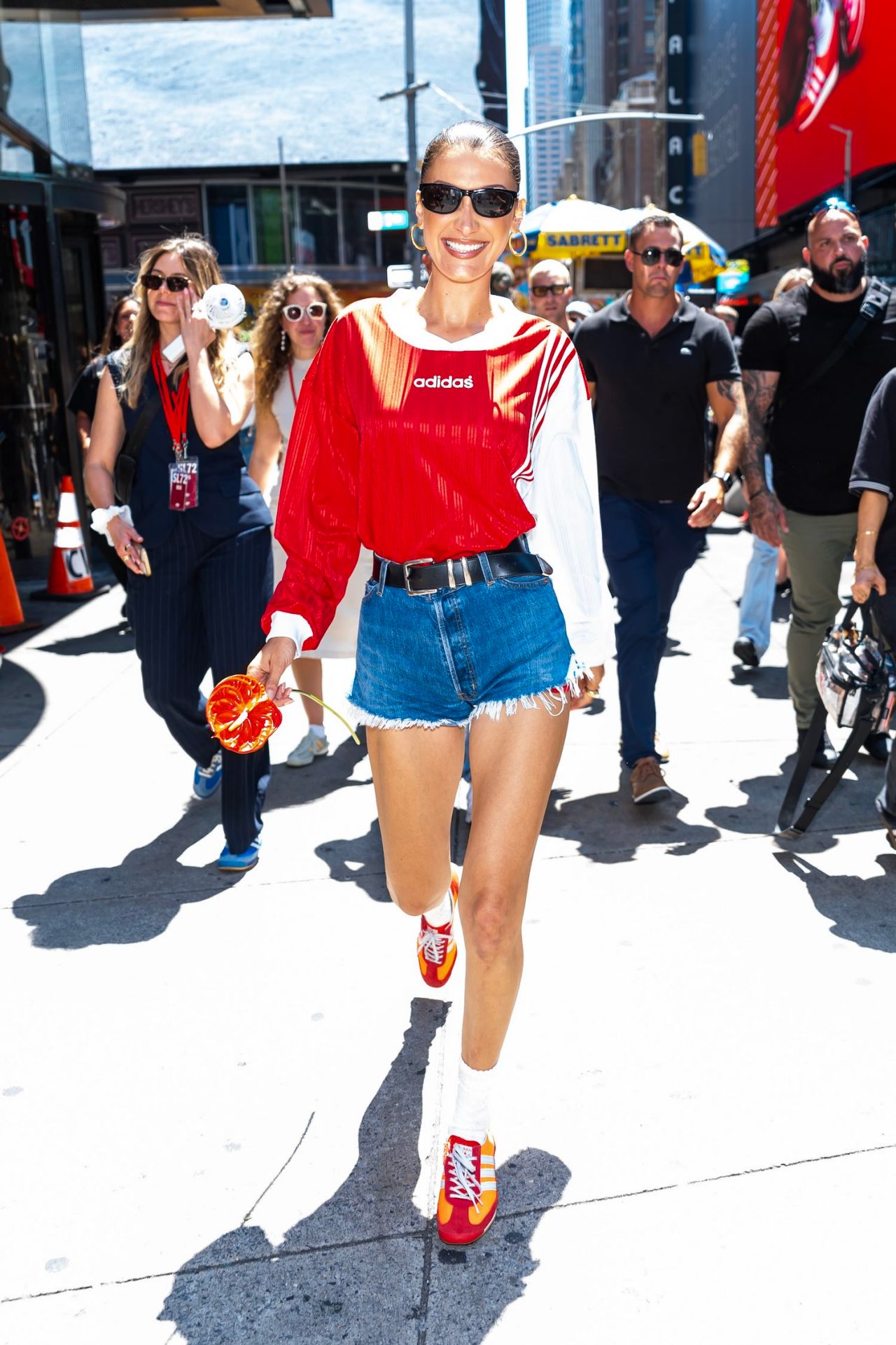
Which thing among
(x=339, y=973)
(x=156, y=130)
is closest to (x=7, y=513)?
(x=339, y=973)

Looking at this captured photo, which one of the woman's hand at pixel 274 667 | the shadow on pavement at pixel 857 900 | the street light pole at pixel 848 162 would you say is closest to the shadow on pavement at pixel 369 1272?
the woman's hand at pixel 274 667

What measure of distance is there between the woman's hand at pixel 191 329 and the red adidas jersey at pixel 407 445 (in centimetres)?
168

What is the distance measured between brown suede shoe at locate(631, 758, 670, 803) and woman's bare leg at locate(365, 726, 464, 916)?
7.71ft

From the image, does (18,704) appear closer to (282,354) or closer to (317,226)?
(282,354)

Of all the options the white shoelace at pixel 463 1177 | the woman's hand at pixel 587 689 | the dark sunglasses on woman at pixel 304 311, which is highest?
the dark sunglasses on woman at pixel 304 311

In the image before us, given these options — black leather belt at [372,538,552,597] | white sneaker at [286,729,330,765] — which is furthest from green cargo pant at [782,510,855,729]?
black leather belt at [372,538,552,597]

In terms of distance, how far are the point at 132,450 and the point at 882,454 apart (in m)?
2.63

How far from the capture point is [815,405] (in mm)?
5254

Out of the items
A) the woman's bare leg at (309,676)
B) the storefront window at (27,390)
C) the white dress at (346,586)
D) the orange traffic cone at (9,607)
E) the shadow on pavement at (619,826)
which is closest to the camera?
the white dress at (346,586)

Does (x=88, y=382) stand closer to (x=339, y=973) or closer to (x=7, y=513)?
(x=7, y=513)

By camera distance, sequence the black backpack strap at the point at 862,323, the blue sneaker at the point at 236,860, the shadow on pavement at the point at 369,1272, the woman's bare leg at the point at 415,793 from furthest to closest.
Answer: the black backpack strap at the point at 862,323 → the blue sneaker at the point at 236,860 → the woman's bare leg at the point at 415,793 → the shadow on pavement at the point at 369,1272

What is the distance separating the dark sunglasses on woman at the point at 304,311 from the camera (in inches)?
221

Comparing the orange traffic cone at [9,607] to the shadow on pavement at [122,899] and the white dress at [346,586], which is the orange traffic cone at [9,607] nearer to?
the white dress at [346,586]

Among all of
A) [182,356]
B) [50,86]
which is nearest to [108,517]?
[182,356]
